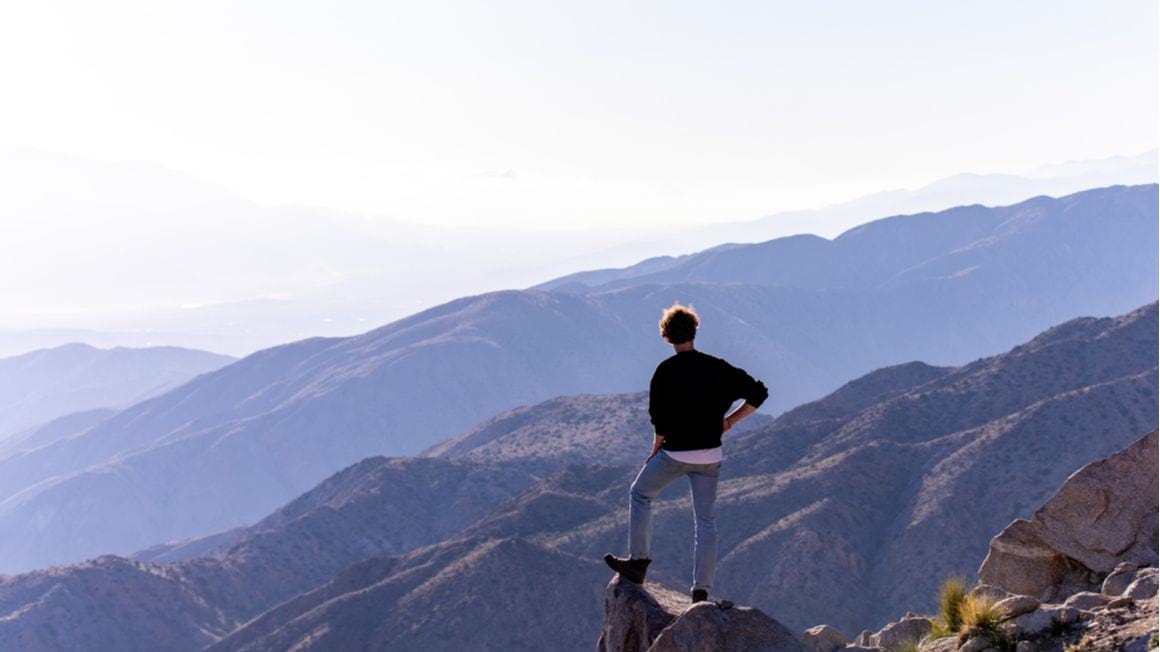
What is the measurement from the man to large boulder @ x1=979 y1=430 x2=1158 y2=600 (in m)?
4.38

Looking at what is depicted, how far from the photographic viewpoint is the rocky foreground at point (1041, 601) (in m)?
10.3

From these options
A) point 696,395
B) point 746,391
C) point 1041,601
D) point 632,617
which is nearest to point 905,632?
point 1041,601

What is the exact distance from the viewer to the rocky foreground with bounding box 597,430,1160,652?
33.9 feet

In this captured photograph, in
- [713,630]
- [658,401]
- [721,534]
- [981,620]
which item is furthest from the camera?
[721,534]

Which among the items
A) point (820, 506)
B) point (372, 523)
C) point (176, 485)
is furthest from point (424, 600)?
point (176, 485)

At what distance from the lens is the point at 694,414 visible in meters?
11.4

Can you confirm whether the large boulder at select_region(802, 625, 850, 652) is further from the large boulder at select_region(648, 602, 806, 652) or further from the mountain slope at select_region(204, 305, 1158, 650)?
the mountain slope at select_region(204, 305, 1158, 650)

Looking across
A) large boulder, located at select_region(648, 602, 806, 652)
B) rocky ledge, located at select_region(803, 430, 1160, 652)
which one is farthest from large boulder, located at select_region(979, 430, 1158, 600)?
large boulder, located at select_region(648, 602, 806, 652)

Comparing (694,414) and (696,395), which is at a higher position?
(696,395)

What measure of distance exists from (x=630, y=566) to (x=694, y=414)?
7.58 feet

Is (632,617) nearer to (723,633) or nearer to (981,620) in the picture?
(723,633)

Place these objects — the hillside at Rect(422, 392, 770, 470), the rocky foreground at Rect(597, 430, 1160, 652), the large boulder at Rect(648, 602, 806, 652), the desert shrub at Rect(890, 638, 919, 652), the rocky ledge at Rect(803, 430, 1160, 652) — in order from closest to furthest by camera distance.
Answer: the rocky foreground at Rect(597, 430, 1160, 652), the large boulder at Rect(648, 602, 806, 652), the desert shrub at Rect(890, 638, 919, 652), the rocky ledge at Rect(803, 430, 1160, 652), the hillside at Rect(422, 392, 770, 470)

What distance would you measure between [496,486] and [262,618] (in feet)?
98.5

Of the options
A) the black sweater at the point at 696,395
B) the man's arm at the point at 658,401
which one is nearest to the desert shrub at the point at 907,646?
the black sweater at the point at 696,395
